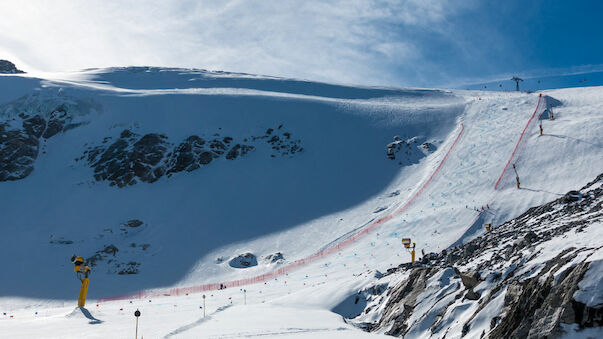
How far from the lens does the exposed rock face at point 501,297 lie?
6848 mm

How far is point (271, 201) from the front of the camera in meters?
40.3

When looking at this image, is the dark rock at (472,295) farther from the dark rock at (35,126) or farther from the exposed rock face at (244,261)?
the dark rock at (35,126)

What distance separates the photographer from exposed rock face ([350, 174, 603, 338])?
685 centimetres

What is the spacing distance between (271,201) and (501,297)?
107 feet

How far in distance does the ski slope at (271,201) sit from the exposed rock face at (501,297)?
1932 millimetres

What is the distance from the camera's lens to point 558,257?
27.7 ft

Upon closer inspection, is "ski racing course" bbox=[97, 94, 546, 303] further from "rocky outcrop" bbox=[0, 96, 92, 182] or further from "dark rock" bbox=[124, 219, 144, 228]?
"rocky outcrop" bbox=[0, 96, 92, 182]

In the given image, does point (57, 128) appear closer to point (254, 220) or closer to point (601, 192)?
point (254, 220)

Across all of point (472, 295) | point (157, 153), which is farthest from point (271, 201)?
point (472, 295)

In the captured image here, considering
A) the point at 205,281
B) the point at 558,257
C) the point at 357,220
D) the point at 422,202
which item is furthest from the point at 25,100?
the point at 558,257

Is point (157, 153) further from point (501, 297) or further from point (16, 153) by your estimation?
point (501, 297)

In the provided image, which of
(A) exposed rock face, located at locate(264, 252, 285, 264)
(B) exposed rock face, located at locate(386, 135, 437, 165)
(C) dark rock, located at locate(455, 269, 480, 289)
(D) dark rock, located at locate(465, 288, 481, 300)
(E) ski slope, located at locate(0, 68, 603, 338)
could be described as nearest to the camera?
(D) dark rock, located at locate(465, 288, 481, 300)

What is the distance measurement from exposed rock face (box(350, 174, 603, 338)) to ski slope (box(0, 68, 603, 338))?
1932mm

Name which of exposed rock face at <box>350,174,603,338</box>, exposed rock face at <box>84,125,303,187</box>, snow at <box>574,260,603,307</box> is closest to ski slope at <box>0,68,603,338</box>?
exposed rock face at <box>84,125,303,187</box>
